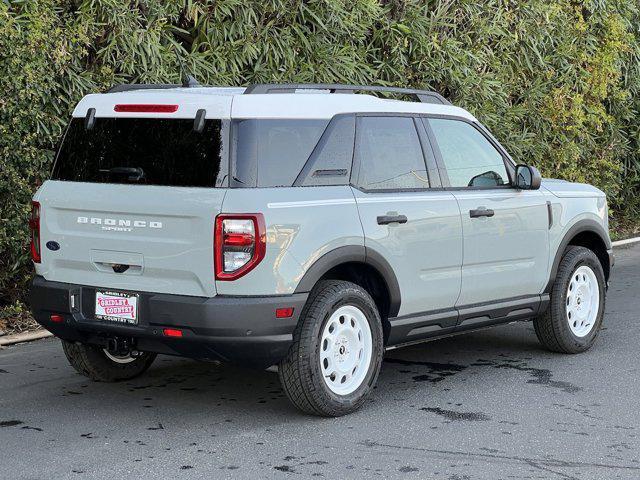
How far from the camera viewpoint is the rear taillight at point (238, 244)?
5.72 m

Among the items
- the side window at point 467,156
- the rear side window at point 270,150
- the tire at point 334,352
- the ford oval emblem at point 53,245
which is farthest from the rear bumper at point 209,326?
the side window at point 467,156

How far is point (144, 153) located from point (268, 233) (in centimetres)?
88

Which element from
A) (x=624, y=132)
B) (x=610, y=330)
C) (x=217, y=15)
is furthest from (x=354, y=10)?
(x=624, y=132)

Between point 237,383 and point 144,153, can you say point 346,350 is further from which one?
point 144,153

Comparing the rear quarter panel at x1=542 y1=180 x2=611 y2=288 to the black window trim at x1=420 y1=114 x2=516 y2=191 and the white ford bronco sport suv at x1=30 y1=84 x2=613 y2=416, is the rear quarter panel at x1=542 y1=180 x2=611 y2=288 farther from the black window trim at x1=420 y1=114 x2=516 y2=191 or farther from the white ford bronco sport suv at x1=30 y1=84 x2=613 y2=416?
the white ford bronco sport suv at x1=30 y1=84 x2=613 y2=416

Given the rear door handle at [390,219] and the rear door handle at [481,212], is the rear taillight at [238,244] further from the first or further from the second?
the rear door handle at [481,212]

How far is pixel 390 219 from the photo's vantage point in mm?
6449

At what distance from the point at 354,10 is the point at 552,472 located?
659cm

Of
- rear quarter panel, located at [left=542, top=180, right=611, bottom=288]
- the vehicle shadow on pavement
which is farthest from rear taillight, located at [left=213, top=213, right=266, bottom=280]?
rear quarter panel, located at [left=542, top=180, right=611, bottom=288]

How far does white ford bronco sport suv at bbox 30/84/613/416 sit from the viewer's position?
19.1 ft

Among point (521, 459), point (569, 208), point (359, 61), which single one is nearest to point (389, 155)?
point (569, 208)

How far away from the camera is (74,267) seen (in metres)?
6.27

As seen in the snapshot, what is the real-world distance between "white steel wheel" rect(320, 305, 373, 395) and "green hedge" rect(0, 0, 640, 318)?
11.0ft

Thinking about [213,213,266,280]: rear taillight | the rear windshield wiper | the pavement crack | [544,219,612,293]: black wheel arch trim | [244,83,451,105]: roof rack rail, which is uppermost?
[244,83,451,105]: roof rack rail
